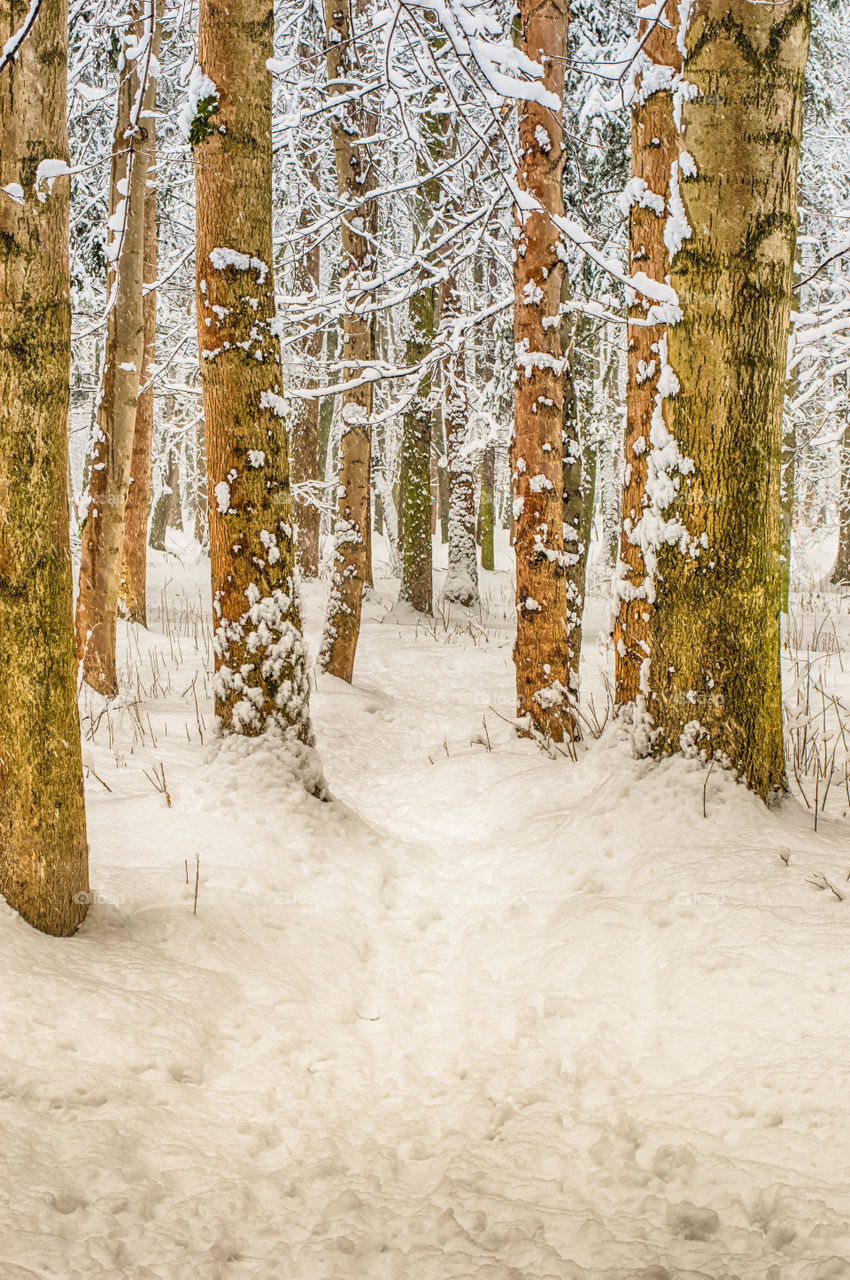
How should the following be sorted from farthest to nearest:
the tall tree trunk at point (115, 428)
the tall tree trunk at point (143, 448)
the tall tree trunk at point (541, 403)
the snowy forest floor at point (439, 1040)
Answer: the tall tree trunk at point (143, 448) → the tall tree trunk at point (115, 428) → the tall tree trunk at point (541, 403) → the snowy forest floor at point (439, 1040)

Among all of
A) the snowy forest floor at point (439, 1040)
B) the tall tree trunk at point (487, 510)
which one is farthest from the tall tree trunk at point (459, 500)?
the snowy forest floor at point (439, 1040)

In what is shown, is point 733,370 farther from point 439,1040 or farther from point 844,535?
point 844,535

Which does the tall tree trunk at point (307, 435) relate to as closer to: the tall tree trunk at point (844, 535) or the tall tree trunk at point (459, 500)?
the tall tree trunk at point (459, 500)

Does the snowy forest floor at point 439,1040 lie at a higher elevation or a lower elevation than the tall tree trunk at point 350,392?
lower

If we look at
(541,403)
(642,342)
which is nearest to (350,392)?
(541,403)

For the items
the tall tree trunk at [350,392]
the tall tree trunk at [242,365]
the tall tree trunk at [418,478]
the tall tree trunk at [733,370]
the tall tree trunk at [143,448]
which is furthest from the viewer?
the tall tree trunk at [418,478]

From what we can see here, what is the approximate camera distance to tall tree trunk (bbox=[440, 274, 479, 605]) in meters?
12.8

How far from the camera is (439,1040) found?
2643mm

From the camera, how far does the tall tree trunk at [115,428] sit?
6.75 m

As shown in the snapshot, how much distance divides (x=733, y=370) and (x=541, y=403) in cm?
239

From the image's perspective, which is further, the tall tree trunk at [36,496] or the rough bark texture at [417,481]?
the rough bark texture at [417,481]

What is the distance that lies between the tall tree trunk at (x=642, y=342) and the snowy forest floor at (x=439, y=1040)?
23.0 inches

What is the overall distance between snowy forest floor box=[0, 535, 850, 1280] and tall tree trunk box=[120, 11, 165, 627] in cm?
549

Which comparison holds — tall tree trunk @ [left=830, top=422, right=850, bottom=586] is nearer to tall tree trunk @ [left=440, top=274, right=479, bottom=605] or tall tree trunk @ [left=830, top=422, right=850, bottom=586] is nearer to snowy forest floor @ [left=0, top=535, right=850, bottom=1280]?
tall tree trunk @ [left=440, top=274, right=479, bottom=605]
